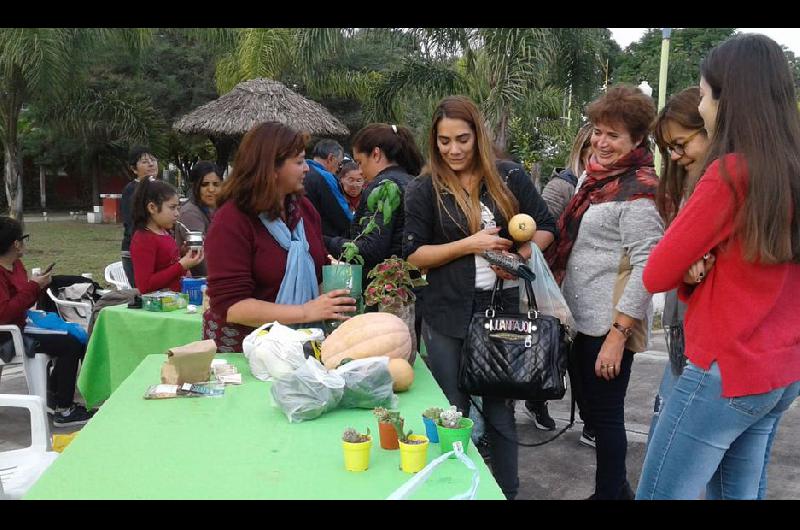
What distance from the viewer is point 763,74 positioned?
1.75 meters

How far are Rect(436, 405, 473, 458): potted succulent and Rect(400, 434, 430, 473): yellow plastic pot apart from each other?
0.10 meters

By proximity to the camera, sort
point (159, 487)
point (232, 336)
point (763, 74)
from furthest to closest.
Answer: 1. point (232, 336)
2. point (763, 74)
3. point (159, 487)

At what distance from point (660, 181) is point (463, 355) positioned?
0.99m

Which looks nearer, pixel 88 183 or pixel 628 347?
pixel 628 347

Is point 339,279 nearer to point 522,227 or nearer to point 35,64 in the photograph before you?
point 522,227

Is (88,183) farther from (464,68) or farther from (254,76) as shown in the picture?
(464,68)

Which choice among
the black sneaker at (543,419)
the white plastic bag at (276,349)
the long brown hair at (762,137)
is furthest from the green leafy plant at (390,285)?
the black sneaker at (543,419)

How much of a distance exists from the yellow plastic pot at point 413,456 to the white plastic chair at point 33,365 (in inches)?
143

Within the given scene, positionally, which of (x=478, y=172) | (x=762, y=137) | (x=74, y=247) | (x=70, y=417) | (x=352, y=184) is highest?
(x=762, y=137)

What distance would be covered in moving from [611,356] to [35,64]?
12.5m

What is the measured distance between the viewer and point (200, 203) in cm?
574

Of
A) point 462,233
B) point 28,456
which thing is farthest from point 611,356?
point 28,456

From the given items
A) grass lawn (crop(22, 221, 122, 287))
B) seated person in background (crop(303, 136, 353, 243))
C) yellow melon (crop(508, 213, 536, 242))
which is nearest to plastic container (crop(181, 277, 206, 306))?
seated person in background (crop(303, 136, 353, 243))
